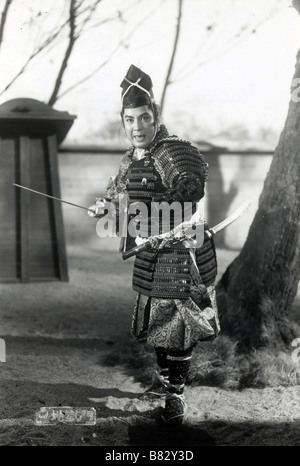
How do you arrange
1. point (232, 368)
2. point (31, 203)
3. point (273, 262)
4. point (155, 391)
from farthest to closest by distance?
point (31, 203) → point (273, 262) → point (232, 368) → point (155, 391)

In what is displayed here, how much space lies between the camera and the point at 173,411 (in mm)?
3176

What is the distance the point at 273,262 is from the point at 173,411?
1359 millimetres

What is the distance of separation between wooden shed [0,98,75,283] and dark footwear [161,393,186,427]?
350 centimetres

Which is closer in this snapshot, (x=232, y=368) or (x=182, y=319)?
(x=182, y=319)

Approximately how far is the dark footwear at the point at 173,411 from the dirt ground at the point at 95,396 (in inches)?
1.9

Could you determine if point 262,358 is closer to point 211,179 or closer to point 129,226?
point 129,226

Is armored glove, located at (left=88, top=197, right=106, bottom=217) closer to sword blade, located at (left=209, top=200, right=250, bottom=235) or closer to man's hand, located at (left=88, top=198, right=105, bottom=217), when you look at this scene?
man's hand, located at (left=88, top=198, right=105, bottom=217)

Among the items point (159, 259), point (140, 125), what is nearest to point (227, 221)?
point (159, 259)

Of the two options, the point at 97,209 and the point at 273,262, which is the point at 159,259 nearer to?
the point at 97,209

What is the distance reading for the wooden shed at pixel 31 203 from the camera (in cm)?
622

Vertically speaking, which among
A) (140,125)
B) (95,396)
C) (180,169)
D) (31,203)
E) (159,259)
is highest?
(140,125)

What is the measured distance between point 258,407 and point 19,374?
160cm

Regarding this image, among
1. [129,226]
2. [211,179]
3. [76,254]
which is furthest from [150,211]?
[211,179]
